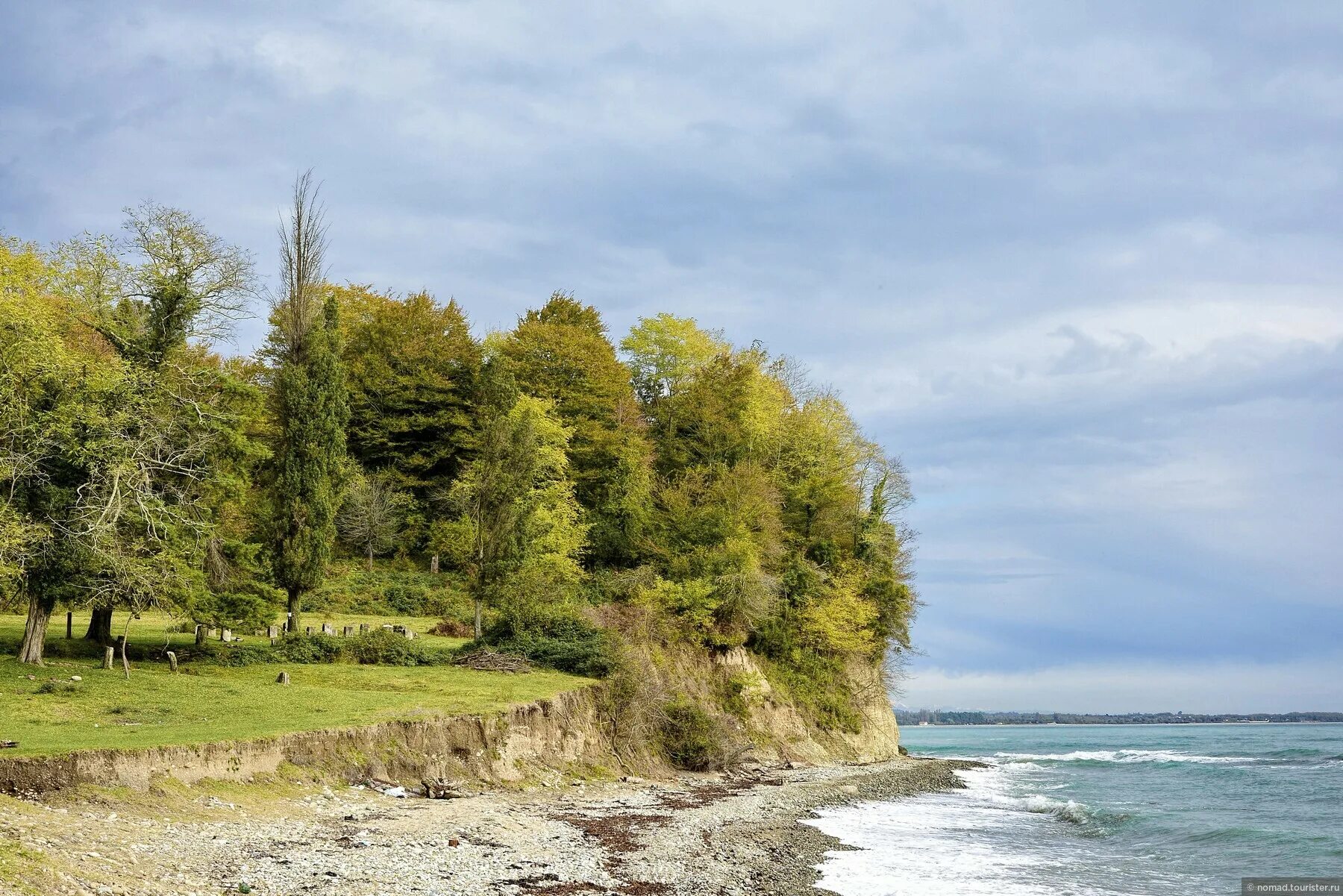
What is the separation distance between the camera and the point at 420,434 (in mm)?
62812

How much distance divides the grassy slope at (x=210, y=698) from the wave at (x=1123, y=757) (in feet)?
158

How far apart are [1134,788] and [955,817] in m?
18.5

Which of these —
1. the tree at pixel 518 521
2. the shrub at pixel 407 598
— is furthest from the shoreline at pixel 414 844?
the shrub at pixel 407 598

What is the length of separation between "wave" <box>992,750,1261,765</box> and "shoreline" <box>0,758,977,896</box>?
4890 cm

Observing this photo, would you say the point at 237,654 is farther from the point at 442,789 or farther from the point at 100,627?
the point at 442,789

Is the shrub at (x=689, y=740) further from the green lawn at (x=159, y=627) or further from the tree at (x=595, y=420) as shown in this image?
the tree at (x=595, y=420)

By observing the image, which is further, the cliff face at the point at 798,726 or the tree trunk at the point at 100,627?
the cliff face at the point at 798,726

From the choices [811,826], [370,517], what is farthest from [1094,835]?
[370,517]

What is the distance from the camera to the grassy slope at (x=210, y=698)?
760 inches

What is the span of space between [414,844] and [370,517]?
4077 cm

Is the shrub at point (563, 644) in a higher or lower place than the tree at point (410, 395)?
lower

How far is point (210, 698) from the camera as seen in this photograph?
24484mm

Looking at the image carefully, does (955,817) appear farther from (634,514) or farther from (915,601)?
(915,601)

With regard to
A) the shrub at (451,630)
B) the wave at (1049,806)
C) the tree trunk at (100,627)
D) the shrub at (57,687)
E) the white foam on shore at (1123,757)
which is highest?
the tree trunk at (100,627)
